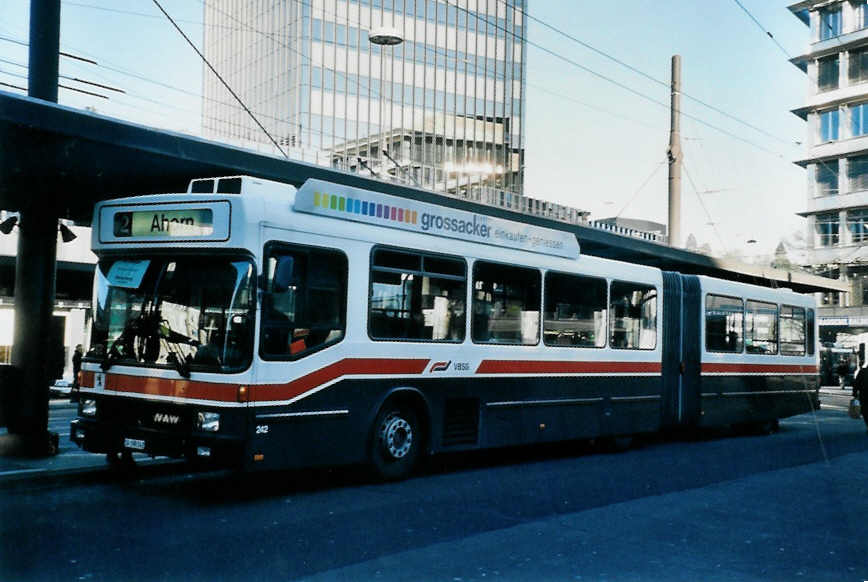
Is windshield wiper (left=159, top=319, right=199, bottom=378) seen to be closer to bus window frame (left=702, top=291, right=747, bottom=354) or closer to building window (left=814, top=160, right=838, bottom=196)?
bus window frame (left=702, top=291, right=747, bottom=354)

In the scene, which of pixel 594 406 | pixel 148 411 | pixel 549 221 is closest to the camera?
pixel 148 411

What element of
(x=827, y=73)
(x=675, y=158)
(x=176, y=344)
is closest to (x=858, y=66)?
(x=827, y=73)

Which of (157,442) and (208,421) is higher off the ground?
(208,421)

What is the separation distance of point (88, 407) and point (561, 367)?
21.3 ft

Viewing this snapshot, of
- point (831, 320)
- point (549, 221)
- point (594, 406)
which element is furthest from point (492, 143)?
point (594, 406)

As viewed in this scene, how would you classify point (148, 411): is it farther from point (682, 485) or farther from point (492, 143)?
point (492, 143)

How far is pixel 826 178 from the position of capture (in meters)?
67.4

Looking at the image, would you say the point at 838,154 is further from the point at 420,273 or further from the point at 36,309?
the point at 36,309

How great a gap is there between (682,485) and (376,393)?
378 cm

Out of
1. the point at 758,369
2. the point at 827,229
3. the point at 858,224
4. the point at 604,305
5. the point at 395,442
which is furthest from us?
the point at 827,229

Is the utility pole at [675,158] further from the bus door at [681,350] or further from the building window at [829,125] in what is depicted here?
the building window at [829,125]

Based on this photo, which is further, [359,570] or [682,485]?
[682,485]

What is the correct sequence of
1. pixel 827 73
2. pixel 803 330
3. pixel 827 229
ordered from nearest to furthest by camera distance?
1. pixel 803 330
2. pixel 827 229
3. pixel 827 73

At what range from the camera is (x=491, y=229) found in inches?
489
